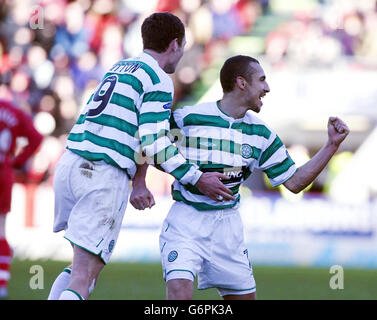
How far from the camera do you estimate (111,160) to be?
4.53 m

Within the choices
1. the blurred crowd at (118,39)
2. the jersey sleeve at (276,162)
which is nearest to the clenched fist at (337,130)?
the jersey sleeve at (276,162)

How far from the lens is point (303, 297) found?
310 inches

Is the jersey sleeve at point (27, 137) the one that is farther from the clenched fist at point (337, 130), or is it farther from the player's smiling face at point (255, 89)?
the clenched fist at point (337, 130)

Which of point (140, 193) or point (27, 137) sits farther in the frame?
point (27, 137)

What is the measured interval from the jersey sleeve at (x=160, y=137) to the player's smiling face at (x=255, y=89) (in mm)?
564

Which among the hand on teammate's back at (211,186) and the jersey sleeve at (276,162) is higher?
the jersey sleeve at (276,162)

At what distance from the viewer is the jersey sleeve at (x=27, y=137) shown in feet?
24.3

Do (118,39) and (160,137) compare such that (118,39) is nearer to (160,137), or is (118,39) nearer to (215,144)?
(215,144)

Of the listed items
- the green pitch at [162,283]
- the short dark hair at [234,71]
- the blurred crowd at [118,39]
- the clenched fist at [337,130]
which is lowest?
the green pitch at [162,283]

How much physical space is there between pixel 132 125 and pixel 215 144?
59cm

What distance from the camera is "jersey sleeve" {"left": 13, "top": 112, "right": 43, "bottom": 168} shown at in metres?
7.41

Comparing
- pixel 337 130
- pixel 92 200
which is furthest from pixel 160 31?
pixel 337 130

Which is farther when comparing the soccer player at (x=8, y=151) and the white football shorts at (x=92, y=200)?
the soccer player at (x=8, y=151)

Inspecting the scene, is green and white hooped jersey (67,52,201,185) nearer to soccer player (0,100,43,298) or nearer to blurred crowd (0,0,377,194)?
soccer player (0,100,43,298)
